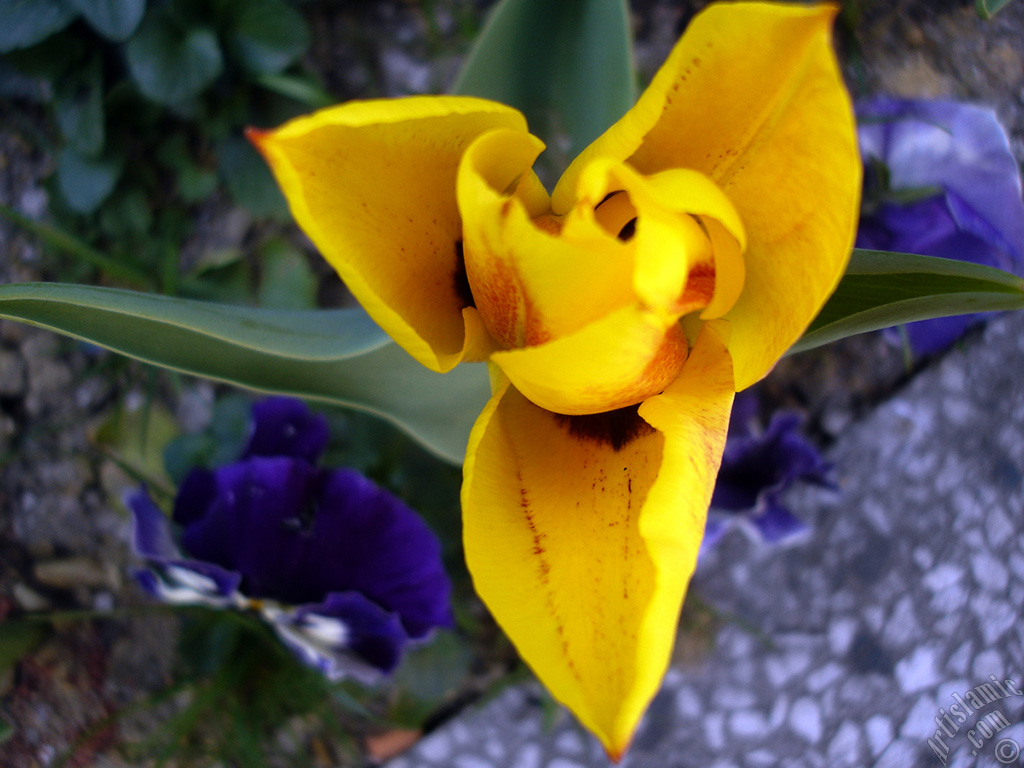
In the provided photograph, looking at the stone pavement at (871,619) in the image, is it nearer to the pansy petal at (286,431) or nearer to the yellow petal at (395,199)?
the pansy petal at (286,431)

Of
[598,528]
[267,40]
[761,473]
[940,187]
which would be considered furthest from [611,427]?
[267,40]

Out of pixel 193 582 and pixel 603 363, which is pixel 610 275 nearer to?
pixel 603 363

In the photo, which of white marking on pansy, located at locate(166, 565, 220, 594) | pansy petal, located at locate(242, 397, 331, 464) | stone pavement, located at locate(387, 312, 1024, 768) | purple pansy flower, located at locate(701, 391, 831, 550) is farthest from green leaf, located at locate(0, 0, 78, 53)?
stone pavement, located at locate(387, 312, 1024, 768)

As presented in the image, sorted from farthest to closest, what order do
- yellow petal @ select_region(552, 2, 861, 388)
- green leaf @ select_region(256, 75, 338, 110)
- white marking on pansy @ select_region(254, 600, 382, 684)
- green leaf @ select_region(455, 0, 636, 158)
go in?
green leaf @ select_region(256, 75, 338, 110) < white marking on pansy @ select_region(254, 600, 382, 684) < green leaf @ select_region(455, 0, 636, 158) < yellow petal @ select_region(552, 2, 861, 388)

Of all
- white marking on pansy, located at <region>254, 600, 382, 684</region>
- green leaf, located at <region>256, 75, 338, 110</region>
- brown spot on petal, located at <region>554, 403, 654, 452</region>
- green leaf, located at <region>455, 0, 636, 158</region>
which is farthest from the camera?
green leaf, located at <region>256, 75, 338, 110</region>

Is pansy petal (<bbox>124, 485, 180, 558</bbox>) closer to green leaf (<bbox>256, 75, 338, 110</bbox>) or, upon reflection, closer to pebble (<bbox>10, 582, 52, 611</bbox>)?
pebble (<bbox>10, 582, 52, 611</bbox>)

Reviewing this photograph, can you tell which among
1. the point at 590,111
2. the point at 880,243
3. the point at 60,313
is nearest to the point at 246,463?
the point at 60,313
